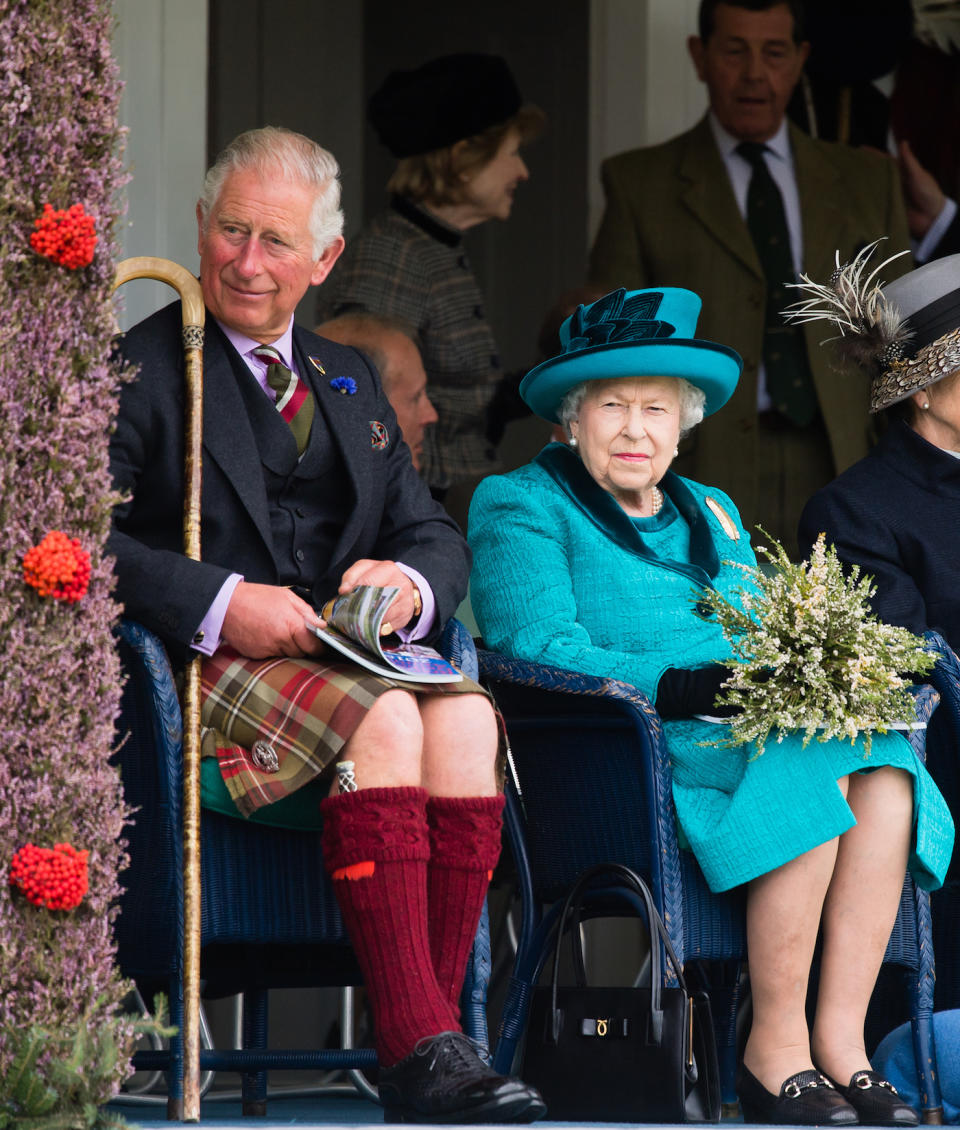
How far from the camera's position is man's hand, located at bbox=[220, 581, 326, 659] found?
3.00 meters

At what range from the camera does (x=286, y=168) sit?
3309 mm

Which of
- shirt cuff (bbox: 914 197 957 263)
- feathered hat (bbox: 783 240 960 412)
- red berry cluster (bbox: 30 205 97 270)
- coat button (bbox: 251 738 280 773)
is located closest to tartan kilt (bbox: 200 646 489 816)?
coat button (bbox: 251 738 280 773)

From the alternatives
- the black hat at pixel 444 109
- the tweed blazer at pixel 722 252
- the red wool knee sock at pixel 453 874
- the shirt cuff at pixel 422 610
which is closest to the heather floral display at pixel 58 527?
the red wool knee sock at pixel 453 874

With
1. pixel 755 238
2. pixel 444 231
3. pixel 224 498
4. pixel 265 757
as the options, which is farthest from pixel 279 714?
pixel 755 238

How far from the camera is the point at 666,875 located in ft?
10.6

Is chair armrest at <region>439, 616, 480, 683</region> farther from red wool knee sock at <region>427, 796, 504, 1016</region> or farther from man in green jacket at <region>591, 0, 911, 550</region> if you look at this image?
man in green jacket at <region>591, 0, 911, 550</region>

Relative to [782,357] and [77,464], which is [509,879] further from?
[782,357]

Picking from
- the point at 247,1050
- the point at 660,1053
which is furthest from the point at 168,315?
the point at 660,1053

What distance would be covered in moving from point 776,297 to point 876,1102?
322 cm

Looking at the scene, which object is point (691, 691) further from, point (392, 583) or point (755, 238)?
point (755, 238)

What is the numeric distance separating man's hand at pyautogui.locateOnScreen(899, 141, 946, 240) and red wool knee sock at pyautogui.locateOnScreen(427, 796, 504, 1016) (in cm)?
420

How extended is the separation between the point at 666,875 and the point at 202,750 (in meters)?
0.84

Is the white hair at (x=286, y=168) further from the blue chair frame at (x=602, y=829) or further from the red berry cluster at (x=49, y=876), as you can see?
the red berry cluster at (x=49, y=876)

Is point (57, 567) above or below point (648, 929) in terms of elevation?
above
